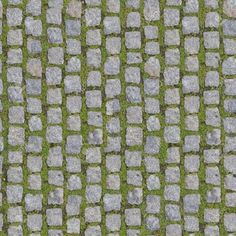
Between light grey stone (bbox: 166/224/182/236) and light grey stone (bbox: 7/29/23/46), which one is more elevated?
light grey stone (bbox: 7/29/23/46)

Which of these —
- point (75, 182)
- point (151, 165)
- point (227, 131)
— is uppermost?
point (227, 131)

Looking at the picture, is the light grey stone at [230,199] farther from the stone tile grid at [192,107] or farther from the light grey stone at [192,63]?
the light grey stone at [192,63]

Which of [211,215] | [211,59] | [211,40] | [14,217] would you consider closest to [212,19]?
[211,40]

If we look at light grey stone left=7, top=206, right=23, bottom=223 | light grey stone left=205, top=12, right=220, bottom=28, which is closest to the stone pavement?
light grey stone left=205, top=12, right=220, bottom=28

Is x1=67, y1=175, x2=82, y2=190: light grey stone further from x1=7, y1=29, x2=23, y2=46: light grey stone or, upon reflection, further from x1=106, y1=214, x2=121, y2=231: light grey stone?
x1=7, y1=29, x2=23, y2=46: light grey stone

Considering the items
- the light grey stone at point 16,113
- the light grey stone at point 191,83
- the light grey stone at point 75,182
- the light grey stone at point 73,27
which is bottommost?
the light grey stone at point 75,182

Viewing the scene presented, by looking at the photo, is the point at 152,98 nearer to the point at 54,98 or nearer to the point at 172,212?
the point at 54,98

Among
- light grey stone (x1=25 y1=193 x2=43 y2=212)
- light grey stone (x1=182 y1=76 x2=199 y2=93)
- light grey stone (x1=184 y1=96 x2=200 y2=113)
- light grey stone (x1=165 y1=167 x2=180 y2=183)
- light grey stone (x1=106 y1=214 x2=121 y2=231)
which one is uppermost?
light grey stone (x1=182 y1=76 x2=199 y2=93)

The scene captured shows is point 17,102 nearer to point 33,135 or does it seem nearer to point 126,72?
point 33,135

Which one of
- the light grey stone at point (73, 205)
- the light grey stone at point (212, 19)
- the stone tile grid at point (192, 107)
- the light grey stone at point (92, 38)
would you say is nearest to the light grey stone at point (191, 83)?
the stone tile grid at point (192, 107)
